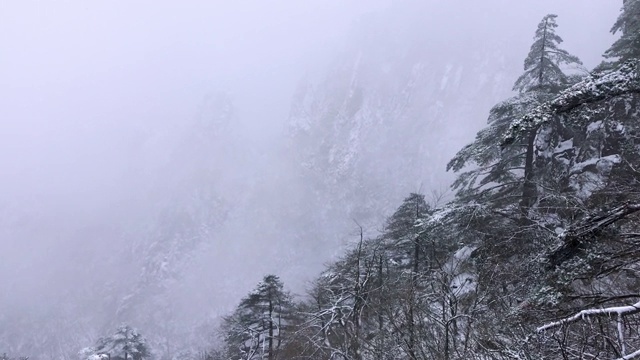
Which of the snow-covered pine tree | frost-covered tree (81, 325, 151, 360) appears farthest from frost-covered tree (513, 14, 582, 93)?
frost-covered tree (81, 325, 151, 360)

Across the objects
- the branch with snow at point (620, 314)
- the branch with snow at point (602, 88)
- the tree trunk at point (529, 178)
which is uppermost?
the tree trunk at point (529, 178)

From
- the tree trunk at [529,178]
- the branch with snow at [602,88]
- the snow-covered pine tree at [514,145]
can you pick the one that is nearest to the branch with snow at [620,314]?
the branch with snow at [602,88]

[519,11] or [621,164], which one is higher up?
[519,11]

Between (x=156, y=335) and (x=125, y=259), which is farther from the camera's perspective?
(x=125, y=259)

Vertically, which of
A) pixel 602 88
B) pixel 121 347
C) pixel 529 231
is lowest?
pixel 602 88

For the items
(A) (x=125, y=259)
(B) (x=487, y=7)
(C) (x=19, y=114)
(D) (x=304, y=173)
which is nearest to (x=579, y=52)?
(B) (x=487, y=7)

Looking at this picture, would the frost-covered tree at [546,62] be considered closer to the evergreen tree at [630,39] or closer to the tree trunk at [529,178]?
the evergreen tree at [630,39]

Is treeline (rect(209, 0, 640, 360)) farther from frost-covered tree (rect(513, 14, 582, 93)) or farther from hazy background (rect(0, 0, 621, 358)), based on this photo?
hazy background (rect(0, 0, 621, 358))

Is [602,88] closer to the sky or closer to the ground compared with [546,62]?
closer to the ground

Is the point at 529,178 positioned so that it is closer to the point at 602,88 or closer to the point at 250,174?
the point at 602,88

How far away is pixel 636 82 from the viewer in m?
4.39

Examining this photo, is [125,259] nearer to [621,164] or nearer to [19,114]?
[621,164]

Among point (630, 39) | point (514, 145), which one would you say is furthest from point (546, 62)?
point (514, 145)

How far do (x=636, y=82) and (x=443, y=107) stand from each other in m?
78.7
